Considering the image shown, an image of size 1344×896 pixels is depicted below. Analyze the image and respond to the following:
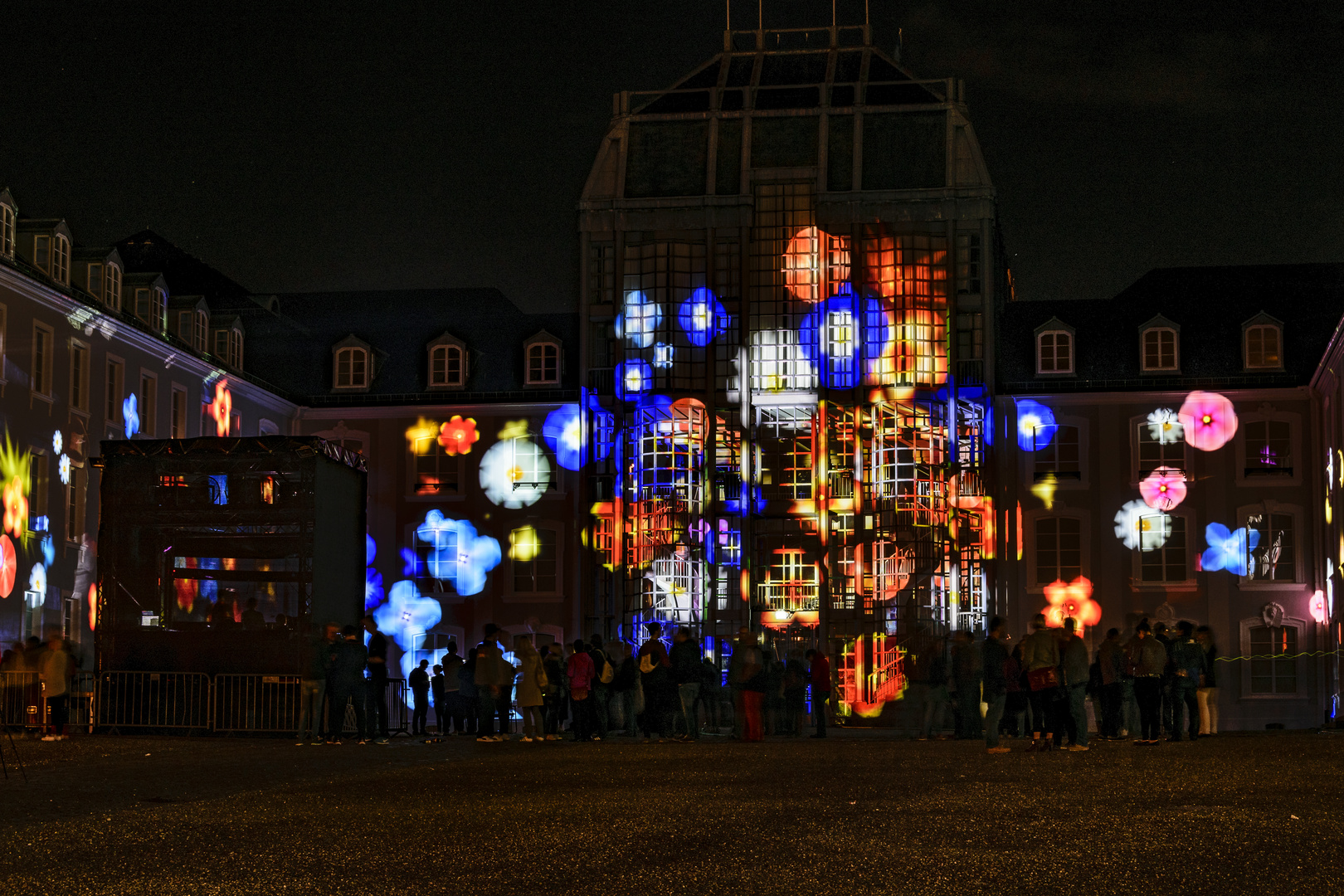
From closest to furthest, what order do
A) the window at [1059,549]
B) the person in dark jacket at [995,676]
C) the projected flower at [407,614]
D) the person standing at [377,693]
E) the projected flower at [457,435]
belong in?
1. the person in dark jacket at [995,676]
2. the person standing at [377,693]
3. the window at [1059,549]
4. the projected flower at [407,614]
5. the projected flower at [457,435]

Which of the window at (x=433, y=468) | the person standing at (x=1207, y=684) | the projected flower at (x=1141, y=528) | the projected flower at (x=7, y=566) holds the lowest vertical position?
the person standing at (x=1207, y=684)

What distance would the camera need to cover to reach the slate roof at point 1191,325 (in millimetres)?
43438

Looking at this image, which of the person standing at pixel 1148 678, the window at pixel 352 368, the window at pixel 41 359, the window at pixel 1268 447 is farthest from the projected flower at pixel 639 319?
the person standing at pixel 1148 678

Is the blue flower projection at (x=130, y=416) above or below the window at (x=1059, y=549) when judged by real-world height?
above

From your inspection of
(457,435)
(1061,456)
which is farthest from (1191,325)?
(457,435)

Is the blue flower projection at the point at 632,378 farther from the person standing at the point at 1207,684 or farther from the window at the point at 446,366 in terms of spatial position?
the person standing at the point at 1207,684

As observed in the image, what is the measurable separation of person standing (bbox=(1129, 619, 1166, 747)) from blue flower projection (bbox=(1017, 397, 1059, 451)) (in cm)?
2172

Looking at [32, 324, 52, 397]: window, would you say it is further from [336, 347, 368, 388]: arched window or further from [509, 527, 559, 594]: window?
[509, 527, 559, 594]: window

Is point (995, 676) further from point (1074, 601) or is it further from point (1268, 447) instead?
point (1268, 447)

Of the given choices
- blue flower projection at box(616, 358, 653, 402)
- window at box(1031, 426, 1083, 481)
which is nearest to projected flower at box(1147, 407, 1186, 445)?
window at box(1031, 426, 1083, 481)

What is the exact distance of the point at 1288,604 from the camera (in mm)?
A: 42406

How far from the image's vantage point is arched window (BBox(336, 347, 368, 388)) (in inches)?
1849

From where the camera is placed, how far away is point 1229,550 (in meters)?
42.8

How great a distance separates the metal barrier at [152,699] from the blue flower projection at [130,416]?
42.6 feet
